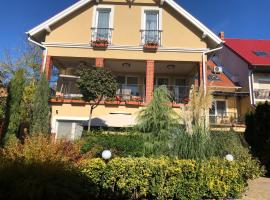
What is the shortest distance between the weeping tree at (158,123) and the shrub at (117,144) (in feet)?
1.57

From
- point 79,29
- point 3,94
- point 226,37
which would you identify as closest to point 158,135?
point 79,29

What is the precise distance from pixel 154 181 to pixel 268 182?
4.86m

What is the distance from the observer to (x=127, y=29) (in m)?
17.1

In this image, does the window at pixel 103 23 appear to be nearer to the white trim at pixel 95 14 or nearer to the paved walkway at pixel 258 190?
the white trim at pixel 95 14

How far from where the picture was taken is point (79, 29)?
17094mm

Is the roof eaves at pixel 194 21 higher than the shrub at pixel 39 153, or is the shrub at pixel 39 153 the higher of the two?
the roof eaves at pixel 194 21

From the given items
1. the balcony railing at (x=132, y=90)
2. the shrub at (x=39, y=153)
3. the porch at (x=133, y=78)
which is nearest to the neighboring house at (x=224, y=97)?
the porch at (x=133, y=78)

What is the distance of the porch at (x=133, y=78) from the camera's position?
53.5 feet

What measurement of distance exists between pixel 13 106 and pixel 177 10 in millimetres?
10076

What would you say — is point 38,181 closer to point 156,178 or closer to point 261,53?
point 156,178

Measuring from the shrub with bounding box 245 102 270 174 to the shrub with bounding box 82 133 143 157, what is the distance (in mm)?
5262

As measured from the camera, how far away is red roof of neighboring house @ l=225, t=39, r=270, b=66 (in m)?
23.0

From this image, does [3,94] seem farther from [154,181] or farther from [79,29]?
[154,181]

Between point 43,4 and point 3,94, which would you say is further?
point 43,4
